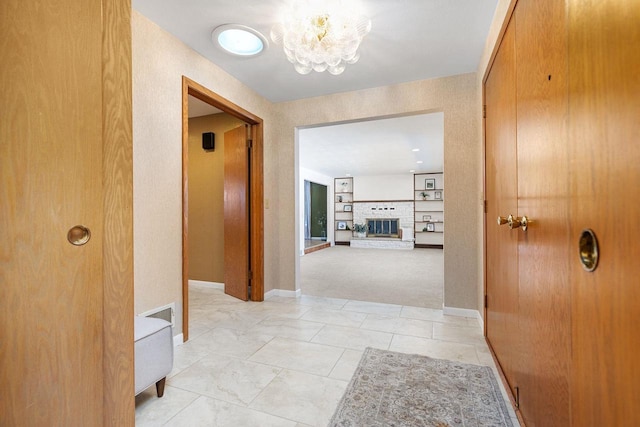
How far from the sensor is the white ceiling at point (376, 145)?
15.3ft

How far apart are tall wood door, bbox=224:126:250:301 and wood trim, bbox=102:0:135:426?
2.62m

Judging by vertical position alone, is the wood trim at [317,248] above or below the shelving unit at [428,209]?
below

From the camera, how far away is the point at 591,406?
2.27ft

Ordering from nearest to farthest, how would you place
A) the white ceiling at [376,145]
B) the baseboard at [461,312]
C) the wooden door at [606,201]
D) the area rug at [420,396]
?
the wooden door at [606,201]
the area rug at [420,396]
the baseboard at [461,312]
the white ceiling at [376,145]

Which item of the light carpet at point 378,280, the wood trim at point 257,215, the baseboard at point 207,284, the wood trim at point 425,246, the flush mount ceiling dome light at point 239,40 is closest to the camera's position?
the flush mount ceiling dome light at point 239,40

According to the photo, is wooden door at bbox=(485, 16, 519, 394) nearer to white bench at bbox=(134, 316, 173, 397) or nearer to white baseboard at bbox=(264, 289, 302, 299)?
white bench at bbox=(134, 316, 173, 397)

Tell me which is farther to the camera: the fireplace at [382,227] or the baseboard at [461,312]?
the fireplace at [382,227]

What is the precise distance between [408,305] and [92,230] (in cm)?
314

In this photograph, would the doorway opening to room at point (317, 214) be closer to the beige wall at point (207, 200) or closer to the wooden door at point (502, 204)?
the beige wall at point (207, 200)

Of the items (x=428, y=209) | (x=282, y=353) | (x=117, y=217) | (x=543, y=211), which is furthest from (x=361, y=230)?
(x=117, y=217)

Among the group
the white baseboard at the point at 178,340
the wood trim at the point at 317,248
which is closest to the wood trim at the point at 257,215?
the white baseboard at the point at 178,340

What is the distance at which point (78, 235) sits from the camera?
77 centimetres

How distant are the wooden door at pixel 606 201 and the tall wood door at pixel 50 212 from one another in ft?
4.09

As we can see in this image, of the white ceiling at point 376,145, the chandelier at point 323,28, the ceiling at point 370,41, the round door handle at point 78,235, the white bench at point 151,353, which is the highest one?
the white ceiling at point 376,145
